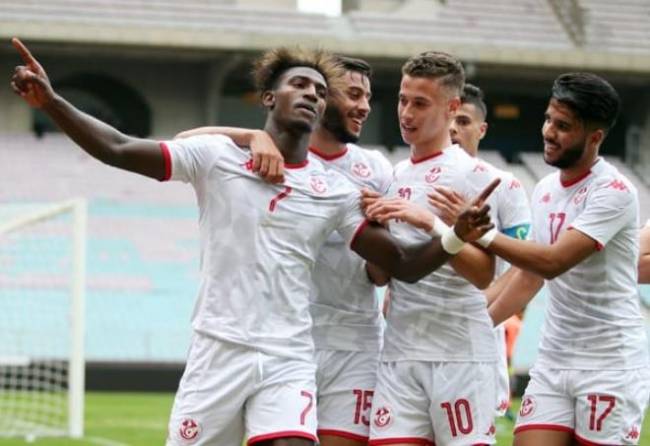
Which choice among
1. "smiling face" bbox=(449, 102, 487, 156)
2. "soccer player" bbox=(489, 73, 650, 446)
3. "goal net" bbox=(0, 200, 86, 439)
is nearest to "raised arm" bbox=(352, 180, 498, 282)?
"soccer player" bbox=(489, 73, 650, 446)

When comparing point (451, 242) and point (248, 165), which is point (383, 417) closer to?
point (451, 242)

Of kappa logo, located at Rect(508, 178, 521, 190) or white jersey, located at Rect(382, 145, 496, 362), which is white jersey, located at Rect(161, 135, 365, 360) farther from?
kappa logo, located at Rect(508, 178, 521, 190)

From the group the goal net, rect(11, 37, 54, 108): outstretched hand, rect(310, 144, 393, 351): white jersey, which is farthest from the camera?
the goal net

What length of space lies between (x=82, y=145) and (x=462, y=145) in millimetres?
2942

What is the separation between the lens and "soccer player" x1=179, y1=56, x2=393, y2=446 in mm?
6574

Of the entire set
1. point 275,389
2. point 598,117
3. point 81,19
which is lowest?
point 275,389

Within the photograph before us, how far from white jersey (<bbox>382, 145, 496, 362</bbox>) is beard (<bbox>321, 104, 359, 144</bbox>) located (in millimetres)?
470

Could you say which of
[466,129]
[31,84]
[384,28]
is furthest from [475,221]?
[384,28]

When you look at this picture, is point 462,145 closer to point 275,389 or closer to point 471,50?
point 275,389

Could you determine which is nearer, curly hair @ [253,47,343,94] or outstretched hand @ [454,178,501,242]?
outstretched hand @ [454,178,501,242]

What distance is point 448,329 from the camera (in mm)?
6391

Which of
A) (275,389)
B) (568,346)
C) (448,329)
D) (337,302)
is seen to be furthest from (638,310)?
(275,389)

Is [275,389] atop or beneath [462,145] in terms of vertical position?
beneath

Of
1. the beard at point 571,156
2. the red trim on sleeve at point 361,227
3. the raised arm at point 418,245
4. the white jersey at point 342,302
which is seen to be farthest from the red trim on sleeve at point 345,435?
the beard at point 571,156
